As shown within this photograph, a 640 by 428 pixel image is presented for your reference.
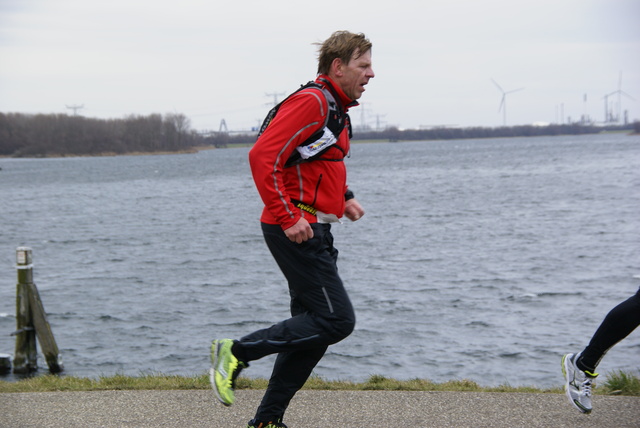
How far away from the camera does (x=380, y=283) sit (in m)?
22.3

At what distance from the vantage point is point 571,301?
1927cm

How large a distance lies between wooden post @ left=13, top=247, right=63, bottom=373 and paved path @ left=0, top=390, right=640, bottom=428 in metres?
6.22

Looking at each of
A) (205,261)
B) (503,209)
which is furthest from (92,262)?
(503,209)


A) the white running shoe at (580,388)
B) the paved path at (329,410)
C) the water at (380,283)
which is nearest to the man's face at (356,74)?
the paved path at (329,410)

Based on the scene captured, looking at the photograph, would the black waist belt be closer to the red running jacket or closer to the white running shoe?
the red running jacket

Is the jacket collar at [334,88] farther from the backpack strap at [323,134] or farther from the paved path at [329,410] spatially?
the paved path at [329,410]

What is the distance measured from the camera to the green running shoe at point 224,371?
4.01 meters

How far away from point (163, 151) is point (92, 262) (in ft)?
→ 515

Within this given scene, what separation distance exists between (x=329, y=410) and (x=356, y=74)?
2.19 metres

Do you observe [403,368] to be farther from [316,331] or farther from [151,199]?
[151,199]

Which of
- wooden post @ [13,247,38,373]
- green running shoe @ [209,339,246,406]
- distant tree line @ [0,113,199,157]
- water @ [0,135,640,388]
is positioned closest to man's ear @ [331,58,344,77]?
green running shoe @ [209,339,246,406]

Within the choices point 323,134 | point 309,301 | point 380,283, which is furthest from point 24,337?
point 380,283

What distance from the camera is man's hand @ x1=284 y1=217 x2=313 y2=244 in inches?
149

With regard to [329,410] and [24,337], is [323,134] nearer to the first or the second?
[329,410]
